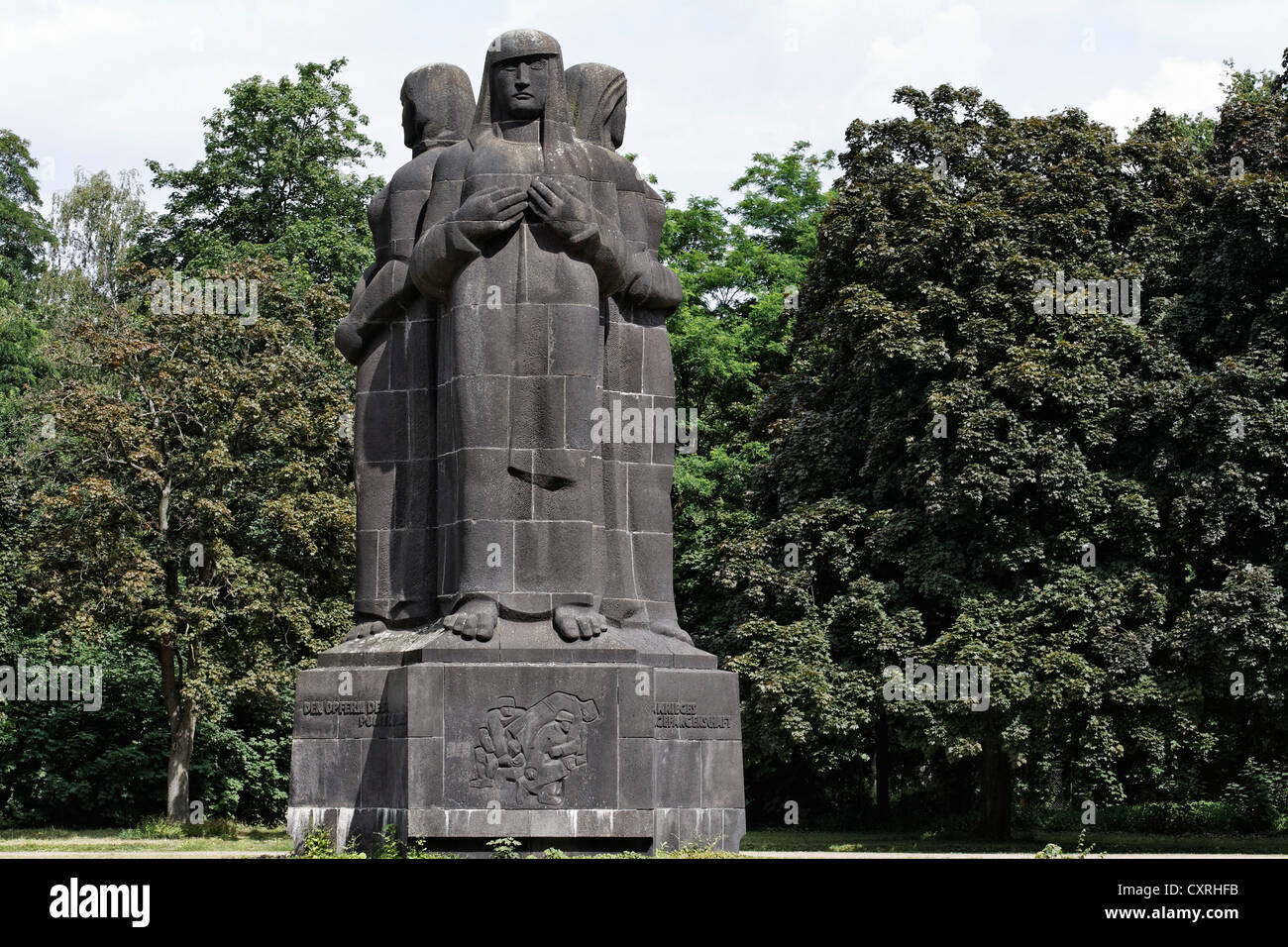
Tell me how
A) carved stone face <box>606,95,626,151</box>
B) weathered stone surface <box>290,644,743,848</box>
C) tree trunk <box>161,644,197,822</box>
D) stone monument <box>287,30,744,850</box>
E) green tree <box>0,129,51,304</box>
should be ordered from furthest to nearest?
1. green tree <box>0,129,51,304</box>
2. tree trunk <box>161,644,197,822</box>
3. carved stone face <box>606,95,626,151</box>
4. stone monument <box>287,30,744,850</box>
5. weathered stone surface <box>290,644,743,848</box>

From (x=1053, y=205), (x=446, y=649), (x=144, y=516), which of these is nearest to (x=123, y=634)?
(x=144, y=516)

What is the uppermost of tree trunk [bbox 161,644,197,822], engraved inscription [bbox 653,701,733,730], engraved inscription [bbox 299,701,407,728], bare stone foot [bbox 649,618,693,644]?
bare stone foot [bbox 649,618,693,644]

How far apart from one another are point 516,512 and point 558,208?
9.20 ft

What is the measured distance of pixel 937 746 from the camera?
31.6 meters

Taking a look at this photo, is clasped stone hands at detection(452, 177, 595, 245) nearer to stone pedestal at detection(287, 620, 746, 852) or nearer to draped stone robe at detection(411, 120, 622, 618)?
draped stone robe at detection(411, 120, 622, 618)

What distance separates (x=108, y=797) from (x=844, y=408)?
18673 mm

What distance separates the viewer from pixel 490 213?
15492 millimetres

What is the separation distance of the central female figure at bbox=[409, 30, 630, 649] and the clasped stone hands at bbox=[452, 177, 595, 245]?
0.04 feet

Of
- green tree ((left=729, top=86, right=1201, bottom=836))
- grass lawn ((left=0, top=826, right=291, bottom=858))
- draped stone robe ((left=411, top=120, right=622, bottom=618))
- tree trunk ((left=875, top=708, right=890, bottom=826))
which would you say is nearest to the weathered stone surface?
draped stone robe ((left=411, top=120, right=622, bottom=618))

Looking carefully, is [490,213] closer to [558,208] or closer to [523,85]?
[558,208]

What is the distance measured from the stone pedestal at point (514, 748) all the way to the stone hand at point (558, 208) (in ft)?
11.9

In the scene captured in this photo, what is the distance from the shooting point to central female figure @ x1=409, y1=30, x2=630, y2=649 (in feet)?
50.1

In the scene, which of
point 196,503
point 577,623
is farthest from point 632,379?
point 196,503

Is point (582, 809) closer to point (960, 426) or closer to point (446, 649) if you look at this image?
point (446, 649)
